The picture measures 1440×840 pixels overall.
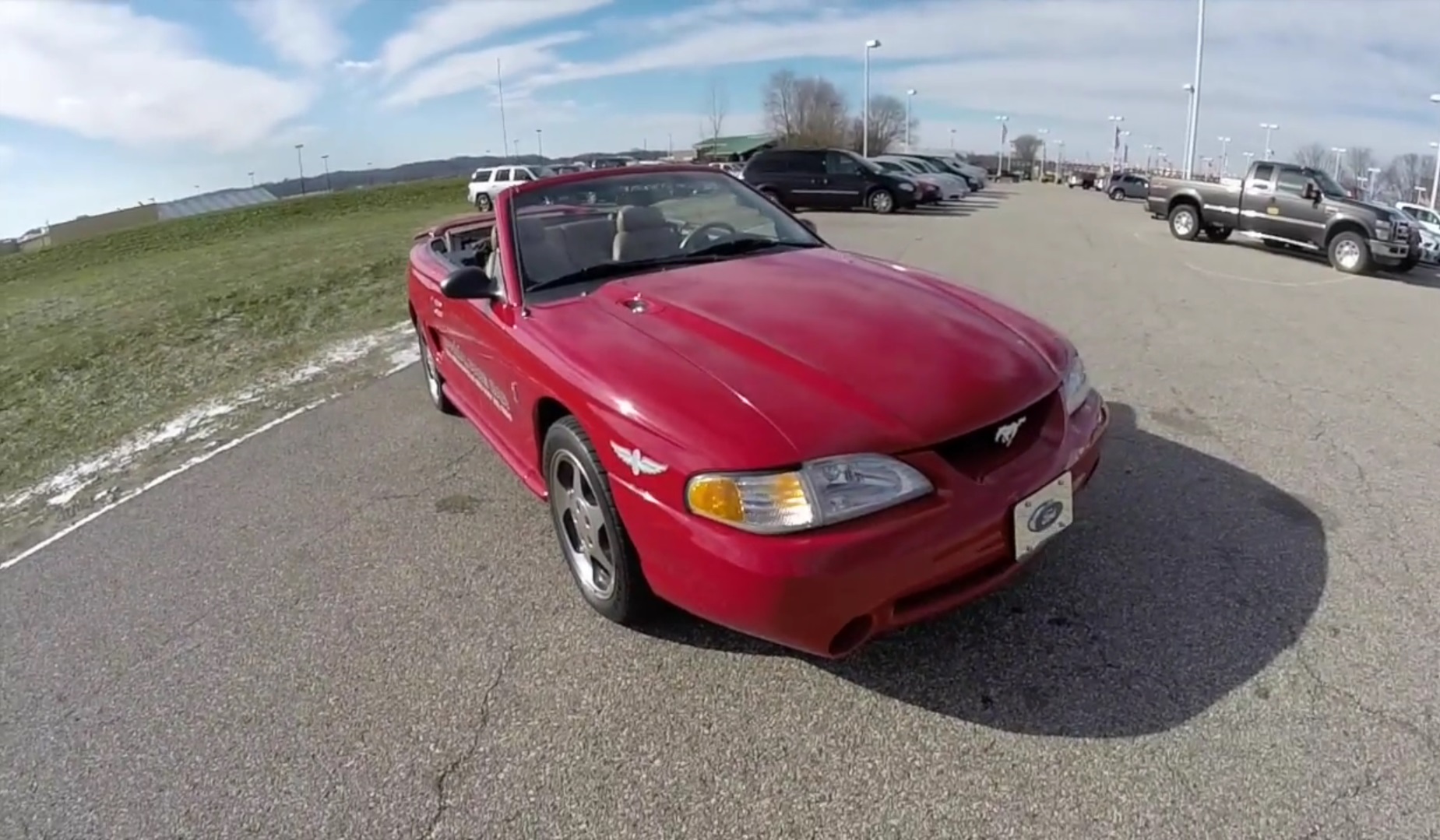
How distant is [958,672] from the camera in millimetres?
2406

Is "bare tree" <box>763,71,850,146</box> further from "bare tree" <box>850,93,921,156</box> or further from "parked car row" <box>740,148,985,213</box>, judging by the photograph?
"parked car row" <box>740,148,985,213</box>

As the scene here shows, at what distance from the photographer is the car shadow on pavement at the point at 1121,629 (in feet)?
7.43

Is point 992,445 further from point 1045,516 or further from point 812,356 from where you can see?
point 812,356

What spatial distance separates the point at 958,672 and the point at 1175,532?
52.1 inches

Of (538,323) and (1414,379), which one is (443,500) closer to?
(538,323)

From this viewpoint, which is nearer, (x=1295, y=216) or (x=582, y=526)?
(x=582, y=526)

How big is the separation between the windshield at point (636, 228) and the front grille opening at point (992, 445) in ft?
5.33

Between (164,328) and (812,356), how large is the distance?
8.89 metres

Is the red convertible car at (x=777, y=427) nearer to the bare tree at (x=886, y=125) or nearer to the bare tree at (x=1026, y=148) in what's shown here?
the bare tree at (x=886, y=125)

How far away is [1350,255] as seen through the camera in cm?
1171

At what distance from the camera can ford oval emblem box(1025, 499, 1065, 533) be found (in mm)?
2281

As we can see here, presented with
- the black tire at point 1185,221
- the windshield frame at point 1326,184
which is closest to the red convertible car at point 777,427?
the windshield frame at point 1326,184

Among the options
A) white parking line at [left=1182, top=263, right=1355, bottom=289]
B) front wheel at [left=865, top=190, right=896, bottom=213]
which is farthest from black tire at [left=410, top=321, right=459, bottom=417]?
front wheel at [left=865, top=190, right=896, bottom=213]

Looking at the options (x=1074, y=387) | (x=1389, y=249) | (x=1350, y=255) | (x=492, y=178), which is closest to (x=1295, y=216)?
(x=1350, y=255)
